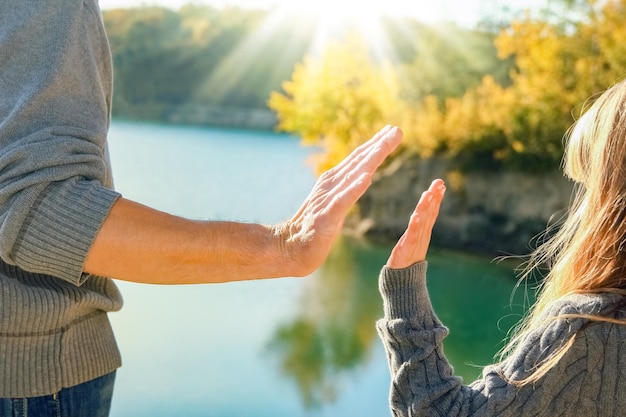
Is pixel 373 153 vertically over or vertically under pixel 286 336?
over

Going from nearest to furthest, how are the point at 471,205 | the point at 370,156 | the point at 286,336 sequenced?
the point at 370,156 → the point at 286,336 → the point at 471,205

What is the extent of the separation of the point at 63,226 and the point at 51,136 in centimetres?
9

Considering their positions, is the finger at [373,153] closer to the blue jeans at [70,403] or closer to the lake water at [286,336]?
the blue jeans at [70,403]

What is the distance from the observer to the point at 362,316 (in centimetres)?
621

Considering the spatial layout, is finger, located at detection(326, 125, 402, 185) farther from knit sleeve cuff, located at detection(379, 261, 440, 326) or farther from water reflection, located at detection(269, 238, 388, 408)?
water reflection, located at detection(269, 238, 388, 408)

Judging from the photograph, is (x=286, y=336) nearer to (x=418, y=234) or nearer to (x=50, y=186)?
(x=418, y=234)

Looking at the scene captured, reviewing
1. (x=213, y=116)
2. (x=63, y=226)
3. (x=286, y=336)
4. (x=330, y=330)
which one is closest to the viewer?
(x=63, y=226)

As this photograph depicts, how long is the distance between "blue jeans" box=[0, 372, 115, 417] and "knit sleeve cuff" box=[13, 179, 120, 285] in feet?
0.69

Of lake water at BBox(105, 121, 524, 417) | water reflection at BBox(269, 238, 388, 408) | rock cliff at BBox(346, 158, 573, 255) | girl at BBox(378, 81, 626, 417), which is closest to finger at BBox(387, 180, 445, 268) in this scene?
girl at BBox(378, 81, 626, 417)

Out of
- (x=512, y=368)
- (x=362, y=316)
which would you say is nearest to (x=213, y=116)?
(x=362, y=316)

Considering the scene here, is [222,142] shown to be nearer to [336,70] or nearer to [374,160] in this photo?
[336,70]

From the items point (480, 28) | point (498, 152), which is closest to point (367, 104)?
point (498, 152)

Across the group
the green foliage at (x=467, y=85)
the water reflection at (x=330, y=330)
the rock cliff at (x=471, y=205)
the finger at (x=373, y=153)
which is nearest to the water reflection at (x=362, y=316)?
the water reflection at (x=330, y=330)

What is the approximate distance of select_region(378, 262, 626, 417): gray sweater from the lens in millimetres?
874
